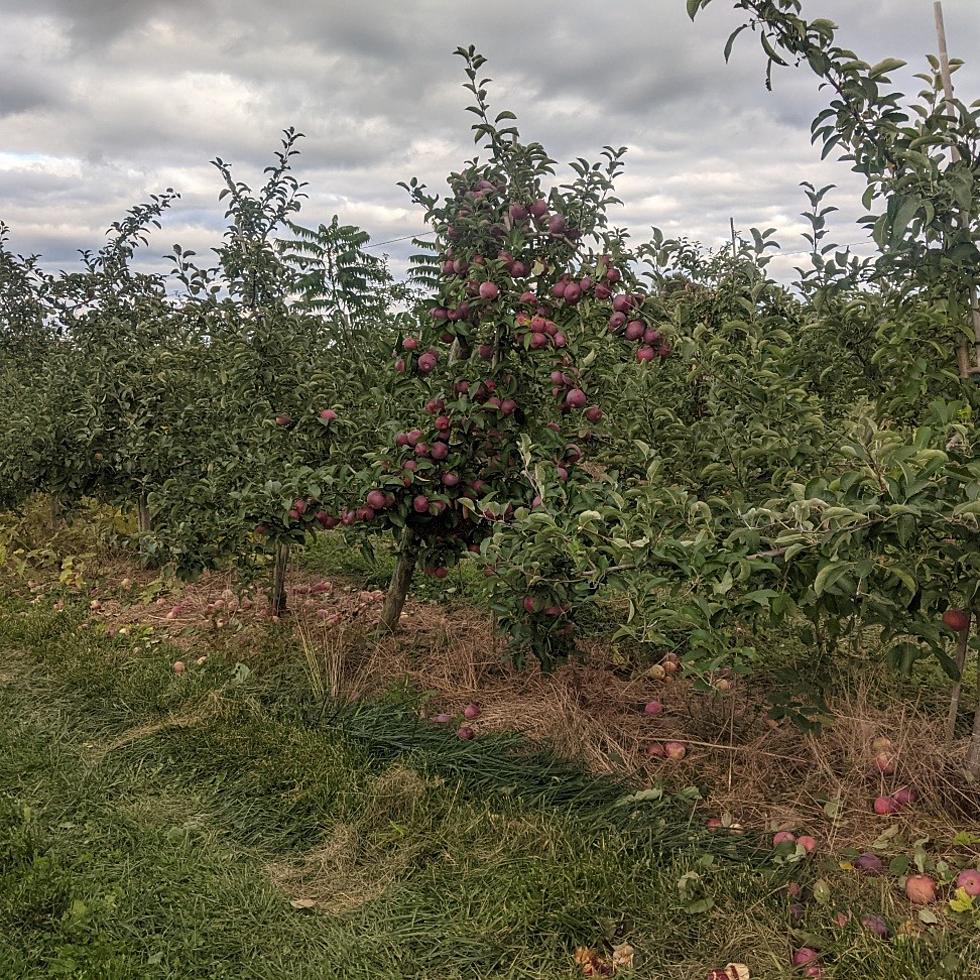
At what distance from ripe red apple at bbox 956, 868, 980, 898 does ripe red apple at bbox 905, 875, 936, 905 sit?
0.27 feet

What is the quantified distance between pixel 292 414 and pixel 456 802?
Answer: 2.19 metres

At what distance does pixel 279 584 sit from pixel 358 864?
2407 mm

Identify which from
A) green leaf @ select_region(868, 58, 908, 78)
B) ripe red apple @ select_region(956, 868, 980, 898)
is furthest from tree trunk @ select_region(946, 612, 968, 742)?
green leaf @ select_region(868, 58, 908, 78)

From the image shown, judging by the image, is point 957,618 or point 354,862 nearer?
point 957,618

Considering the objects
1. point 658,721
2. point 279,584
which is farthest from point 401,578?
point 658,721

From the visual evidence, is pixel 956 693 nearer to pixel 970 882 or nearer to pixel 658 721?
pixel 970 882

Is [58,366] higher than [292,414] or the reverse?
higher

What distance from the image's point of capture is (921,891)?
2.35 metres

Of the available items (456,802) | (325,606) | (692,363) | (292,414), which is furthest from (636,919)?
(325,606)

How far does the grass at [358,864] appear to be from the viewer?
2299 millimetres

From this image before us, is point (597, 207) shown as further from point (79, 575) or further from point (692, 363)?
point (79, 575)

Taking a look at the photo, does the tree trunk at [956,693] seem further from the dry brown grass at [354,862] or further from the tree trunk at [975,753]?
the dry brown grass at [354,862]

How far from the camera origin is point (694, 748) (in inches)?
130

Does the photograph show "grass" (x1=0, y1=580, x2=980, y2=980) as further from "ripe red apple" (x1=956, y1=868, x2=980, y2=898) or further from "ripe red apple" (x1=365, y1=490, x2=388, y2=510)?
"ripe red apple" (x1=365, y1=490, x2=388, y2=510)
